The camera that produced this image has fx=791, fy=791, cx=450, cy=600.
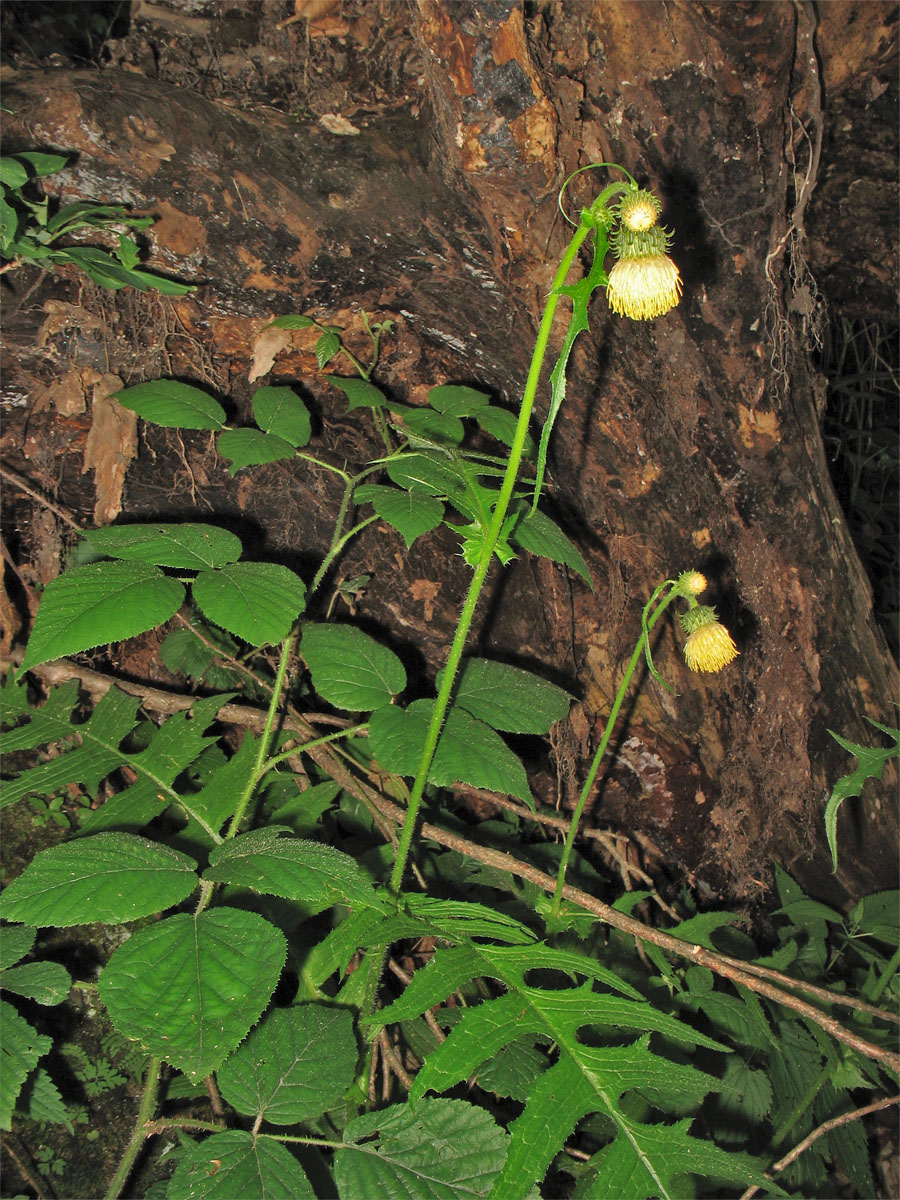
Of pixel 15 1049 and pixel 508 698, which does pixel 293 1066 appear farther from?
pixel 508 698

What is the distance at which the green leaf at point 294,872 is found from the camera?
1115 mm

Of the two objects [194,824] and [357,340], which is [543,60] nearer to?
[357,340]

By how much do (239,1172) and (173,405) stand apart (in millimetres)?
1428

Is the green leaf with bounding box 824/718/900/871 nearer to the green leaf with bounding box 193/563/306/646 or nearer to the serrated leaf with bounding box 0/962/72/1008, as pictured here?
the green leaf with bounding box 193/563/306/646

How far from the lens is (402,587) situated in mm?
2445

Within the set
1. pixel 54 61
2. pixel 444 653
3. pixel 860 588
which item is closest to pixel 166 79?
pixel 54 61

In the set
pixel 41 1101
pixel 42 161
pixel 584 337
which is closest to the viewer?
pixel 41 1101

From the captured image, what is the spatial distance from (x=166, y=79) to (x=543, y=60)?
3.64 ft

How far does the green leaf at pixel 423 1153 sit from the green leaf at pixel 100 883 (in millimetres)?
460

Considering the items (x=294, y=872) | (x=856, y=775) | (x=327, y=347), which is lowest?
(x=294, y=872)

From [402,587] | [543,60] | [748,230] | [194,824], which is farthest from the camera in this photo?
[402,587]

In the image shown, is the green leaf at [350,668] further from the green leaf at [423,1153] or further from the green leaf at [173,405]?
the green leaf at [423,1153]

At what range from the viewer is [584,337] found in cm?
195

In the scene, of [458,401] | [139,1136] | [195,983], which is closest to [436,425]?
[458,401]
